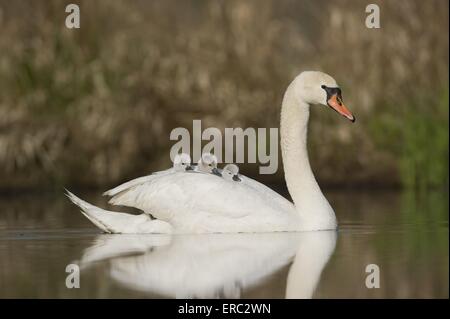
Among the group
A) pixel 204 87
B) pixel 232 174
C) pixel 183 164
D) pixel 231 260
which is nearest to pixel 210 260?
pixel 231 260

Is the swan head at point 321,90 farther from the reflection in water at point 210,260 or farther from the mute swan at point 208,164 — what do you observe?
the reflection in water at point 210,260

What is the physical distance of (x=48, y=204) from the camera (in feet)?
43.5

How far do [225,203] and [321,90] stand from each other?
1183 millimetres

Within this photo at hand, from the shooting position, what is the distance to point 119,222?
9.98 metres

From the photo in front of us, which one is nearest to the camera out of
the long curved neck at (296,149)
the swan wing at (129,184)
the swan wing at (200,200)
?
the swan wing at (200,200)

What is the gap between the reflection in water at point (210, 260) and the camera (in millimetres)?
7230

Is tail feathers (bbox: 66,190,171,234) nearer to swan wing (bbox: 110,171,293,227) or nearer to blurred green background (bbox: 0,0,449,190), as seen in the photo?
swan wing (bbox: 110,171,293,227)

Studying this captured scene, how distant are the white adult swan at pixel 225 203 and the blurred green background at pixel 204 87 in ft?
15.5

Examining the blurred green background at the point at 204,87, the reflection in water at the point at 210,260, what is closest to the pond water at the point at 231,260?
the reflection in water at the point at 210,260

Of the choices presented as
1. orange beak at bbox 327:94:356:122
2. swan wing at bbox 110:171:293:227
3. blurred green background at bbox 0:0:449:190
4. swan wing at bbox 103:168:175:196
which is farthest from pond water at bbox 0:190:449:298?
blurred green background at bbox 0:0:449:190

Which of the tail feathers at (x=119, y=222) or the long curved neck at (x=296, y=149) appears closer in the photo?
the tail feathers at (x=119, y=222)

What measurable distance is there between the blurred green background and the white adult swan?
15.5 ft

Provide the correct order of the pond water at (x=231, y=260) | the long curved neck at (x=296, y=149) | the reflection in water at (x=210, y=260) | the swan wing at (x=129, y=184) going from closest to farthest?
the pond water at (x=231, y=260) < the reflection in water at (x=210, y=260) < the swan wing at (x=129, y=184) < the long curved neck at (x=296, y=149)
